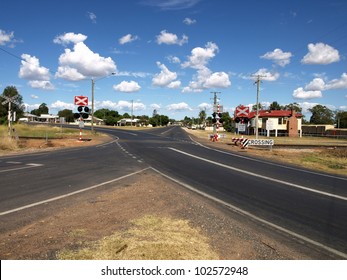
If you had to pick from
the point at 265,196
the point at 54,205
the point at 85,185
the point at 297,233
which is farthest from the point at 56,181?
the point at 297,233

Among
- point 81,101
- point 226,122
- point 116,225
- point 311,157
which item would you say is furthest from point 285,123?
point 116,225

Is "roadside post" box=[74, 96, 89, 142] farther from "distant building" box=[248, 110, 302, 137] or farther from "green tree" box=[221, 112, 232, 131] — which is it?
"green tree" box=[221, 112, 232, 131]

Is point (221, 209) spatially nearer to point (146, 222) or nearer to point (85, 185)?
point (146, 222)

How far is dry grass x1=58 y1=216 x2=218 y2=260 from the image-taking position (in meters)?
4.71

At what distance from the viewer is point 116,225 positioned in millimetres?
6270

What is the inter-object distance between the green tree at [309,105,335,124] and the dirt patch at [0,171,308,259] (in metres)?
150

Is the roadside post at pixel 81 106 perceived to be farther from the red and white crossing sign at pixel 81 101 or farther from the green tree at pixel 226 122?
the green tree at pixel 226 122

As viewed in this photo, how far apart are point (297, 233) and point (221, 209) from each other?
202 centimetres

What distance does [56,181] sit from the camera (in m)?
11.1

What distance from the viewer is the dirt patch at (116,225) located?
5.06 m

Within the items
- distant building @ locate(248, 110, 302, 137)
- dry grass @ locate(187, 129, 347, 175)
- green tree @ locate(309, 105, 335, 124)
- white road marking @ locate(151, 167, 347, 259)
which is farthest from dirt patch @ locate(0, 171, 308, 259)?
green tree @ locate(309, 105, 335, 124)

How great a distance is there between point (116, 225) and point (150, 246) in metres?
1.44

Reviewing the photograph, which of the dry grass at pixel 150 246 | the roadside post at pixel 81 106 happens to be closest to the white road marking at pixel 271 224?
the dry grass at pixel 150 246

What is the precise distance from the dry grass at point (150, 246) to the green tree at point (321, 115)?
6019 inches
